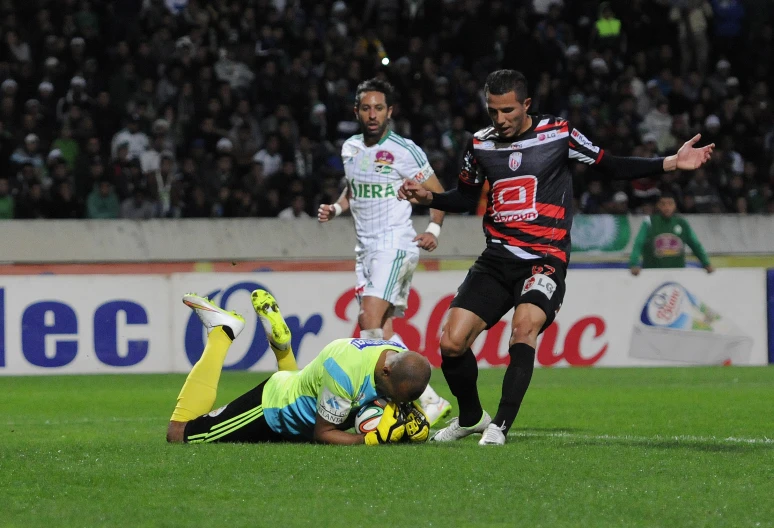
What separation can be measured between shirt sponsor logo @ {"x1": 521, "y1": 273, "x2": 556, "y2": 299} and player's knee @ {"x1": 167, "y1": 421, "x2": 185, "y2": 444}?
7.07 feet

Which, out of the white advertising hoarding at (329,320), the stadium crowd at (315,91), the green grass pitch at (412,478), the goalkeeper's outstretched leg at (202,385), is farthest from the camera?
the stadium crowd at (315,91)

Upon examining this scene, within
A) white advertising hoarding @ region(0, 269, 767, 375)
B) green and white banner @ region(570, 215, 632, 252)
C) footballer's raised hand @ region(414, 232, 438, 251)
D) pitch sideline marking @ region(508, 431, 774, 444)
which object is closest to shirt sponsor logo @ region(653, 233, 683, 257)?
white advertising hoarding @ region(0, 269, 767, 375)

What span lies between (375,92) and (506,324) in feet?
20.9

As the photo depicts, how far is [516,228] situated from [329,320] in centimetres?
782

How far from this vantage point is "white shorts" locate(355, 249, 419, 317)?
9516mm

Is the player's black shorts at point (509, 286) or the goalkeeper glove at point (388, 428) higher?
the player's black shorts at point (509, 286)

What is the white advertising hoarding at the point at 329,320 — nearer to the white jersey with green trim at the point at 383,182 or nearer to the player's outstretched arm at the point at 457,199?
the white jersey with green trim at the point at 383,182

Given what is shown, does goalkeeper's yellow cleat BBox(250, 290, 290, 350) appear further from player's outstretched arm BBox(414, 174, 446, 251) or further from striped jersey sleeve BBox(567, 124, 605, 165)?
striped jersey sleeve BBox(567, 124, 605, 165)

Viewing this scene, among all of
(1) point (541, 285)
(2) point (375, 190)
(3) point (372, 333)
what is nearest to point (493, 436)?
(1) point (541, 285)

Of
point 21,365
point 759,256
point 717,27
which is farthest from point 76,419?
point 717,27

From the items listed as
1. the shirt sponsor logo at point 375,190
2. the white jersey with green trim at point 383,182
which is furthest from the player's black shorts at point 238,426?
the shirt sponsor logo at point 375,190

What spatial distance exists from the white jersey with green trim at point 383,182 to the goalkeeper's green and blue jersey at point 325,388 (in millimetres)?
2482

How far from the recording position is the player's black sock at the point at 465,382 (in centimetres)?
754

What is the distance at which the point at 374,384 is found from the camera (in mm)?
6867
